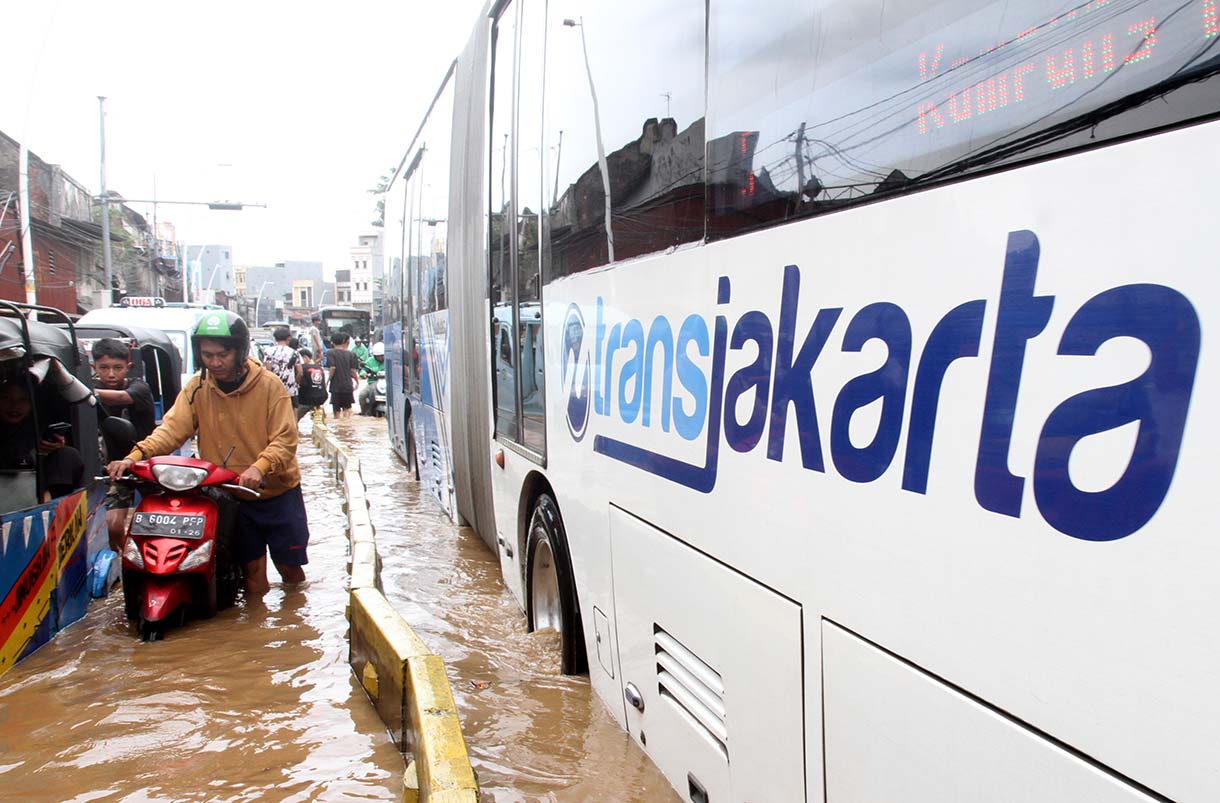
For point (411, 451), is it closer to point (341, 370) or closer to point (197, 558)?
point (197, 558)

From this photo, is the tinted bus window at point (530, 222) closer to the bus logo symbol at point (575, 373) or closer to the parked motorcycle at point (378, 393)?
the bus logo symbol at point (575, 373)

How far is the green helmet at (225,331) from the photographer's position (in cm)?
564

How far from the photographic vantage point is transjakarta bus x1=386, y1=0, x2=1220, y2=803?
1.31 m

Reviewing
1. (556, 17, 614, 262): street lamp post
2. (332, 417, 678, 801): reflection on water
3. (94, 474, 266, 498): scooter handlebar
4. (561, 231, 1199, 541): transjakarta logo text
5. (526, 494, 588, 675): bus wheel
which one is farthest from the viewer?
(94, 474, 266, 498): scooter handlebar

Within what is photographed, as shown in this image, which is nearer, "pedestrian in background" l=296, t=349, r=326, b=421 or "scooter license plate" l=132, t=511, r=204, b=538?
"scooter license plate" l=132, t=511, r=204, b=538

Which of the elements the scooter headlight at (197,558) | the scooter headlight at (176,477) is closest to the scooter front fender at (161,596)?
the scooter headlight at (197,558)

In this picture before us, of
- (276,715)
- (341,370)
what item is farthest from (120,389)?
(341,370)

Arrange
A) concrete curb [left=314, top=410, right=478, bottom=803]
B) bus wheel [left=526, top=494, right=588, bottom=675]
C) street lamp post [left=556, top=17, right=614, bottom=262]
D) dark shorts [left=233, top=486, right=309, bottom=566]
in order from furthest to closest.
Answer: dark shorts [left=233, top=486, right=309, bottom=566]
bus wheel [left=526, top=494, right=588, bottom=675]
street lamp post [left=556, top=17, right=614, bottom=262]
concrete curb [left=314, top=410, right=478, bottom=803]

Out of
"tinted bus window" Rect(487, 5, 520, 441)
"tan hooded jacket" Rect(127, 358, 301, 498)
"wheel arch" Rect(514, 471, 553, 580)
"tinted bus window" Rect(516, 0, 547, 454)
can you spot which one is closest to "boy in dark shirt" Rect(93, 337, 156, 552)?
"tan hooded jacket" Rect(127, 358, 301, 498)

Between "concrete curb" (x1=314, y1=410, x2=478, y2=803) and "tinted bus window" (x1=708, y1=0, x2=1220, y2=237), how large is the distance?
1.89m

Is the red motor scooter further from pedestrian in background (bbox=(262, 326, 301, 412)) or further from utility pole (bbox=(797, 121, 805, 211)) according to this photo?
pedestrian in background (bbox=(262, 326, 301, 412))

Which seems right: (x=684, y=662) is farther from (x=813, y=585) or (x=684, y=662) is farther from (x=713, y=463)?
(x=813, y=585)

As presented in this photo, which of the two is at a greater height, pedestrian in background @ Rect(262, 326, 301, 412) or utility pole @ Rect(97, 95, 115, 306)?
utility pole @ Rect(97, 95, 115, 306)

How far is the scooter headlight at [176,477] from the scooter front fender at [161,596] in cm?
52
